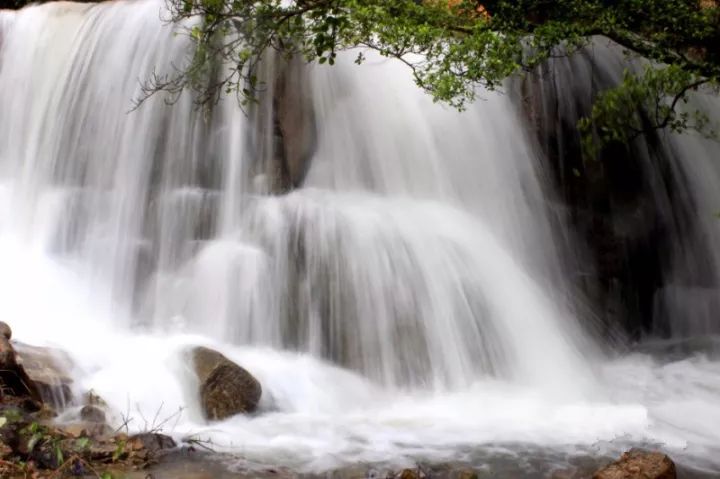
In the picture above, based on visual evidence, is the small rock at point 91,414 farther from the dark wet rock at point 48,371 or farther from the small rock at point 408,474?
the small rock at point 408,474

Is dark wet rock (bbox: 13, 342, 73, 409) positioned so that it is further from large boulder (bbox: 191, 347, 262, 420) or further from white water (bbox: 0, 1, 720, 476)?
large boulder (bbox: 191, 347, 262, 420)

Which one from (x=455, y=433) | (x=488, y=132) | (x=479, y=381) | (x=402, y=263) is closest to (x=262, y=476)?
(x=455, y=433)

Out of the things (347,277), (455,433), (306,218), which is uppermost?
(306,218)

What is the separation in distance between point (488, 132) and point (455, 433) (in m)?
6.07

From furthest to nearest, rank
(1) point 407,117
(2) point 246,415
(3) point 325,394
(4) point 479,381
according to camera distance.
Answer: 1. (1) point 407,117
2. (4) point 479,381
3. (3) point 325,394
4. (2) point 246,415

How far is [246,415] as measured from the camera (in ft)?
21.4

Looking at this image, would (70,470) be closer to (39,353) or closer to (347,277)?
(39,353)

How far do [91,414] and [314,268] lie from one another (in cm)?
326

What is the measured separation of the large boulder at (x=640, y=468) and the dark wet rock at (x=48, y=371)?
13.4 feet

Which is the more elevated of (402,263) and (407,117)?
(407,117)

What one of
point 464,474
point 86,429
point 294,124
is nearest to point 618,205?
point 294,124

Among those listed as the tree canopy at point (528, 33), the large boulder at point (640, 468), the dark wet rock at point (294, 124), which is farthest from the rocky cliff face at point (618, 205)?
the large boulder at point (640, 468)

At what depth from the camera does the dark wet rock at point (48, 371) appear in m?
6.16

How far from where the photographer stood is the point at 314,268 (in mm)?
8680
